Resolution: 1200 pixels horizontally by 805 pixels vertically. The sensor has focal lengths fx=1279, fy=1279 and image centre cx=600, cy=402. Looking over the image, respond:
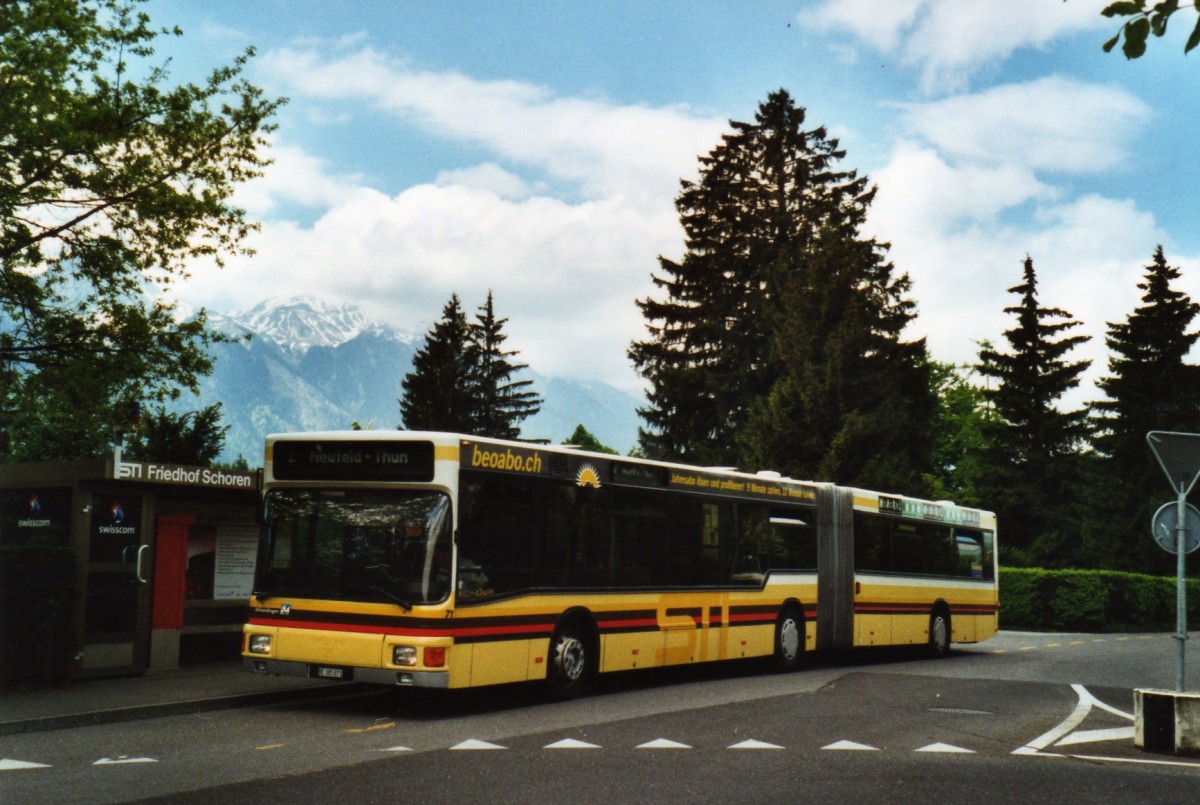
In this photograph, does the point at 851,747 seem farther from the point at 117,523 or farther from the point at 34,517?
the point at 34,517

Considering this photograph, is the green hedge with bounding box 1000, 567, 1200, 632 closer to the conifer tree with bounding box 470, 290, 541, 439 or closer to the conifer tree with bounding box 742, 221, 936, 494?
the conifer tree with bounding box 742, 221, 936, 494

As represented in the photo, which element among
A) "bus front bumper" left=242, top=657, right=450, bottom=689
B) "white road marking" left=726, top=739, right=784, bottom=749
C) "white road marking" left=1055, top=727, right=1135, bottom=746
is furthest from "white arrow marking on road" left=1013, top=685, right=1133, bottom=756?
"bus front bumper" left=242, top=657, right=450, bottom=689

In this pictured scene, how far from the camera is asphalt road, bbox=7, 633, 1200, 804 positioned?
27.1ft

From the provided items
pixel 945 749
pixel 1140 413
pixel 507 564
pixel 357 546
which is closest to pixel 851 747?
pixel 945 749

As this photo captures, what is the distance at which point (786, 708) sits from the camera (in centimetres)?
1336

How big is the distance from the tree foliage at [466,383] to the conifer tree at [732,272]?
50.1 ft

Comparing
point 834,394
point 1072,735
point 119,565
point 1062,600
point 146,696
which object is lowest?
point 1072,735

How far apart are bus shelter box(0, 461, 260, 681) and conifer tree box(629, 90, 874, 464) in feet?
101

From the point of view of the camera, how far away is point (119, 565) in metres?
14.4

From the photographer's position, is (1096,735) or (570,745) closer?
(570,745)

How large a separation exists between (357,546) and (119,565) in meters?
3.65

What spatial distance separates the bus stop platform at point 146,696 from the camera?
1120cm

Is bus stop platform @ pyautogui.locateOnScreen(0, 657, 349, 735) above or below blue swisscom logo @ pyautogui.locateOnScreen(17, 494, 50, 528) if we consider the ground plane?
below

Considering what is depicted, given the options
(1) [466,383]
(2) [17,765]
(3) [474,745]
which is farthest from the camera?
(1) [466,383]
